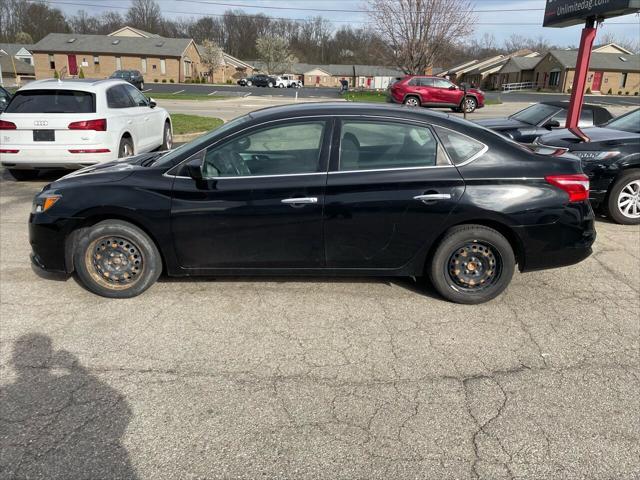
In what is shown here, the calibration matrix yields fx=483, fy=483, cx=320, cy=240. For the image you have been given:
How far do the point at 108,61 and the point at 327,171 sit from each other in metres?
75.3

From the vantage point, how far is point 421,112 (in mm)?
4188

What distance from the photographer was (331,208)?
3.87m

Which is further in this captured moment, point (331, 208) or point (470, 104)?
point (470, 104)

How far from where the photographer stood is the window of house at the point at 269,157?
3975 millimetres

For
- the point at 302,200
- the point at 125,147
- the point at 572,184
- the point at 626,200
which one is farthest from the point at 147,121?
the point at 626,200

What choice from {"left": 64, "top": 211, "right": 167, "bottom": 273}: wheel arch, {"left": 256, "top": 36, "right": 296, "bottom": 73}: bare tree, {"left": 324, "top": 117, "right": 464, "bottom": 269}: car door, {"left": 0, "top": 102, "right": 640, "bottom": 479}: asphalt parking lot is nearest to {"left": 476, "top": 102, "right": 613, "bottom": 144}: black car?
{"left": 0, "top": 102, "right": 640, "bottom": 479}: asphalt parking lot

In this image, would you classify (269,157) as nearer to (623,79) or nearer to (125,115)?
(125,115)

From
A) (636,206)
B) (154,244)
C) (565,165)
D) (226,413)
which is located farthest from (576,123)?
(226,413)

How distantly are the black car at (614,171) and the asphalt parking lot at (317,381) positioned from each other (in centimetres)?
218

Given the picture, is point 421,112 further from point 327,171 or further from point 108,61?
point 108,61

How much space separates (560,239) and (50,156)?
7364 mm

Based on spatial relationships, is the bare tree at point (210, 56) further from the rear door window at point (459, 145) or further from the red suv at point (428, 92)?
the rear door window at point (459, 145)

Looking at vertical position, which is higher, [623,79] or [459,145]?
[623,79]

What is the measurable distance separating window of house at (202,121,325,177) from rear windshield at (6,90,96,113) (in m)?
4.97
